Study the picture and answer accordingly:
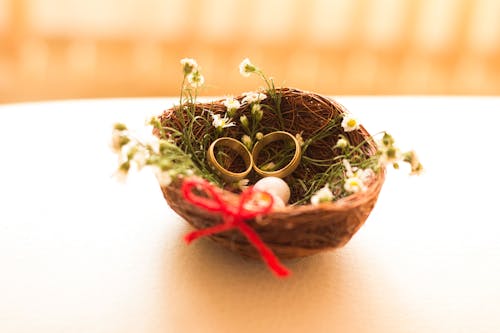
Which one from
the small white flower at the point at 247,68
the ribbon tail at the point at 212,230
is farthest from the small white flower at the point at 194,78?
the ribbon tail at the point at 212,230

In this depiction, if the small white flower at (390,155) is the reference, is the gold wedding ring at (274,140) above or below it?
below

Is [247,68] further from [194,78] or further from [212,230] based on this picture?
[212,230]

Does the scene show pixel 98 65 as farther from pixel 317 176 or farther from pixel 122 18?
pixel 317 176

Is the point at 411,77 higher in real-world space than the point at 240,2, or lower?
lower

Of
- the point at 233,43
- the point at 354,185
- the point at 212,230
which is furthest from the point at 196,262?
the point at 233,43

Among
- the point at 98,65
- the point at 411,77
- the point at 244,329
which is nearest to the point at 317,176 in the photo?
the point at 244,329

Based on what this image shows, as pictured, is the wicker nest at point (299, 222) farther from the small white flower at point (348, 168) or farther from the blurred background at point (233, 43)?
the blurred background at point (233, 43)
